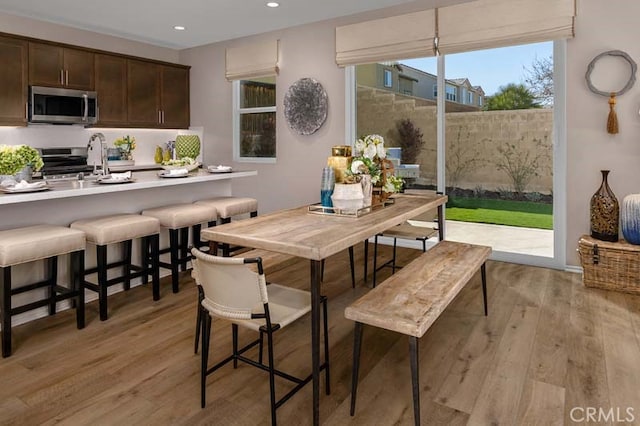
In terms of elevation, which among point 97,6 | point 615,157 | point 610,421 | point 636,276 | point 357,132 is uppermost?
point 97,6

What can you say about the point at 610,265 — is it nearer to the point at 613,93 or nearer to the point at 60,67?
the point at 613,93

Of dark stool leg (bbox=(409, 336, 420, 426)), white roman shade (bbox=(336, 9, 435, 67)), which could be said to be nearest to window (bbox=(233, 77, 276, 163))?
white roman shade (bbox=(336, 9, 435, 67))

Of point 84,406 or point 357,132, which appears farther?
point 357,132

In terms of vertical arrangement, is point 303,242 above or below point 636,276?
above

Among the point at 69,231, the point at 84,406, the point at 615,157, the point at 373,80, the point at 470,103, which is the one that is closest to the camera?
the point at 84,406

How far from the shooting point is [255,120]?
6.06m

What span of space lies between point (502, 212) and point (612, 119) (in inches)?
49.8

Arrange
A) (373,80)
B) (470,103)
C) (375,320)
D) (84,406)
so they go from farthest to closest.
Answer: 1. (373,80)
2. (470,103)
3. (84,406)
4. (375,320)

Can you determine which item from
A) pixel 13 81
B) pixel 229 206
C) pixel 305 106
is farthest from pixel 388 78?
pixel 13 81

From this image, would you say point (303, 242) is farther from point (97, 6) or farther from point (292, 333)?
point (97, 6)

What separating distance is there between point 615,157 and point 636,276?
102 centimetres

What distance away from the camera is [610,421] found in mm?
1857

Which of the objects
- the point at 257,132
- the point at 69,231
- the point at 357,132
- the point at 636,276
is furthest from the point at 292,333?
the point at 257,132
